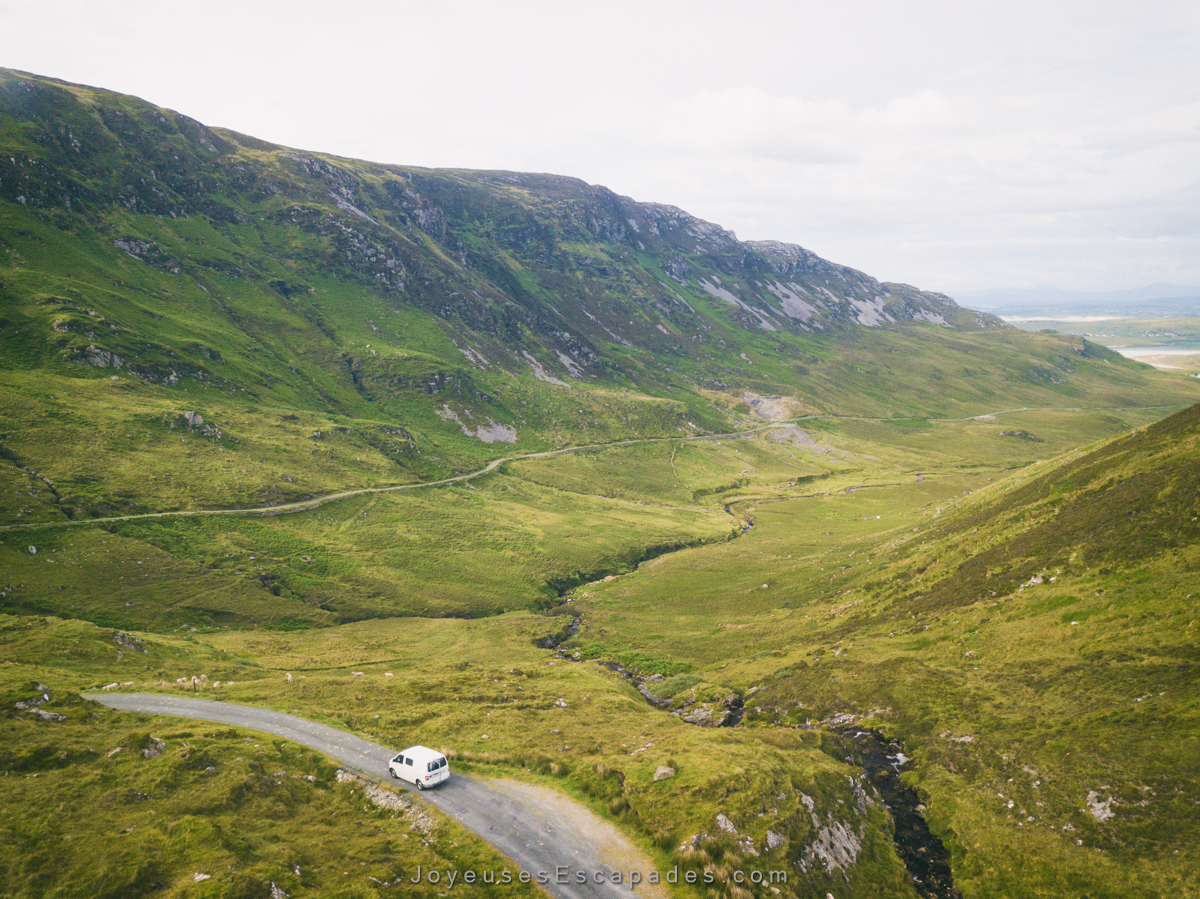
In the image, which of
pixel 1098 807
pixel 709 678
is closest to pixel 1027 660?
pixel 1098 807

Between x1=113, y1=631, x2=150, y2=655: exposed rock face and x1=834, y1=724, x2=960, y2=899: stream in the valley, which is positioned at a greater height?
x1=834, y1=724, x2=960, y2=899: stream in the valley

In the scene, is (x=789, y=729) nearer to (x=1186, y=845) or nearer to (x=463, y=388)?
(x=1186, y=845)

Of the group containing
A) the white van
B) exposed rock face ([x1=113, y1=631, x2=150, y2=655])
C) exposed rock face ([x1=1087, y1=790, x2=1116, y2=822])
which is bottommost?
exposed rock face ([x1=113, y1=631, x2=150, y2=655])

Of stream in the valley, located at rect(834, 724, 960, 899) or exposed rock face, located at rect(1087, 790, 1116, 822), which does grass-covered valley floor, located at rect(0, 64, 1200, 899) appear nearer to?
exposed rock face, located at rect(1087, 790, 1116, 822)

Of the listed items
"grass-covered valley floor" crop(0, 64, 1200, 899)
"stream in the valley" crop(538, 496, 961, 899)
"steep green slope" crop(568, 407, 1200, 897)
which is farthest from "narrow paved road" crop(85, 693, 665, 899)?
"steep green slope" crop(568, 407, 1200, 897)

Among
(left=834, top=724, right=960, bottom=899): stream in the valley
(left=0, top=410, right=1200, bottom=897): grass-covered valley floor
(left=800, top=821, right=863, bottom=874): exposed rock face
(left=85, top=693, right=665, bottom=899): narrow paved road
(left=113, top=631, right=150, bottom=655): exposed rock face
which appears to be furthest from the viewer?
(left=113, top=631, right=150, bottom=655): exposed rock face

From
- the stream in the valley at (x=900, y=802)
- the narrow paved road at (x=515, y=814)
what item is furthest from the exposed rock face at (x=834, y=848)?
the narrow paved road at (x=515, y=814)

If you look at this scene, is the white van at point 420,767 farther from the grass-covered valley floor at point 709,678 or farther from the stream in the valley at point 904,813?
the stream in the valley at point 904,813
